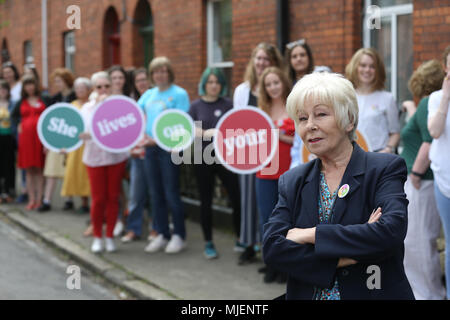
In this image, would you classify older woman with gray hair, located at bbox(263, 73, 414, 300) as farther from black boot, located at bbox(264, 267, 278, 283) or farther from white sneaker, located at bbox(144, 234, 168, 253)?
white sneaker, located at bbox(144, 234, 168, 253)

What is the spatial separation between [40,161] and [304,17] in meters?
4.77

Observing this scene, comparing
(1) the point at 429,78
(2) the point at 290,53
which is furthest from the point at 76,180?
(1) the point at 429,78

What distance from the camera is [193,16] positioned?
399 inches

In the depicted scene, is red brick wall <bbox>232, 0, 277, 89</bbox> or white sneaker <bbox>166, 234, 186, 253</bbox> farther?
red brick wall <bbox>232, 0, 277, 89</bbox>

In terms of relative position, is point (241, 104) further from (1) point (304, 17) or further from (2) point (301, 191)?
(2) point (301, 191)

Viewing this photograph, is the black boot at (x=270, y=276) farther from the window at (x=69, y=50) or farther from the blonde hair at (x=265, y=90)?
the window at (x=69, y=50)

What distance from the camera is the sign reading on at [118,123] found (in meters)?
6.63

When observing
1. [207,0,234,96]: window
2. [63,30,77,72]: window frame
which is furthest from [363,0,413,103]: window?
[63,30,77,72]: window frame

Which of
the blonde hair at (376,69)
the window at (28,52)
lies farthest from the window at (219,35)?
the window at (28,52)

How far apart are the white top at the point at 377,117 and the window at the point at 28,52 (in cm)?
1630

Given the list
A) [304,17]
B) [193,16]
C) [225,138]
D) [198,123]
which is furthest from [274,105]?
[193,16]

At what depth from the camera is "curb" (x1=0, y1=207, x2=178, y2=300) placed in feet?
19.1

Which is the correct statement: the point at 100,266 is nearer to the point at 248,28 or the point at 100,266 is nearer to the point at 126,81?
the point at 126,81

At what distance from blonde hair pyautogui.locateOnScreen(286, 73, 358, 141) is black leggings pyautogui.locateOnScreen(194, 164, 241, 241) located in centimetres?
447
